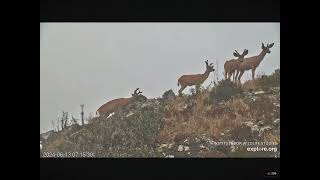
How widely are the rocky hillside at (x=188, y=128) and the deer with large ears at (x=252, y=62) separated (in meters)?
0.16

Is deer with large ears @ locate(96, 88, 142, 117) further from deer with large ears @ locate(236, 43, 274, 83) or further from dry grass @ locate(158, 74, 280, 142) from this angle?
deer with large ears @ locate(236, 43, 274, 83)

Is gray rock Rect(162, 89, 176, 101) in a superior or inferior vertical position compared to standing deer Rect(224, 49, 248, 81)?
inferior

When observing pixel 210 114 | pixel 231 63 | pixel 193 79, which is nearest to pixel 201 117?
pixel 210 114

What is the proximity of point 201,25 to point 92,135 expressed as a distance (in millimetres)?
1767

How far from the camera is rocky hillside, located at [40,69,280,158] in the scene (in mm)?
5348

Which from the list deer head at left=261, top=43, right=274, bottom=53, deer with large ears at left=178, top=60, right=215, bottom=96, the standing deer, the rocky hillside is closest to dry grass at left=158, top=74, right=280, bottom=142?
the rocky hillside

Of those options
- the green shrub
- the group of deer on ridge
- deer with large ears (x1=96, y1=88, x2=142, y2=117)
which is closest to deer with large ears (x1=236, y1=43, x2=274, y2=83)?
the group of deer on ridge

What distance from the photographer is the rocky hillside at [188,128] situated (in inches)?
211

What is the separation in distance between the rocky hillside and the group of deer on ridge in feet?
0.25

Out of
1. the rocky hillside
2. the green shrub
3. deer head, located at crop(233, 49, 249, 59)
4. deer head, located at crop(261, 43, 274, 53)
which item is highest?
deer head, located at crop(261, 43, 274, 53)

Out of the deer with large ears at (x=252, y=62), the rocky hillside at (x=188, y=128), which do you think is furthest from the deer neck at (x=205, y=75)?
the deer with large ears at (x=252, y=62)

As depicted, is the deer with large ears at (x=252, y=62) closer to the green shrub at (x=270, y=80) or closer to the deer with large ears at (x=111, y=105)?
the green shrub at (x=270, y=80)

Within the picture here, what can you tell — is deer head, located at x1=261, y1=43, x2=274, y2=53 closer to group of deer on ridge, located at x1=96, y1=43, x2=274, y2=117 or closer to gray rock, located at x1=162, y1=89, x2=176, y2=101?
group of deer on ridge, located at x1=96, y1=43, x2=274, y2=117
